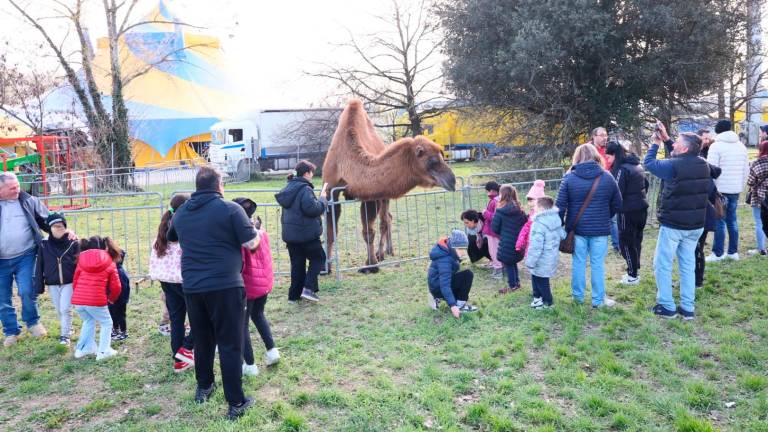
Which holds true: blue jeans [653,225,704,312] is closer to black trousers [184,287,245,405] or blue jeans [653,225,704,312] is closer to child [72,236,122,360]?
black trousers [184,287,245,405]

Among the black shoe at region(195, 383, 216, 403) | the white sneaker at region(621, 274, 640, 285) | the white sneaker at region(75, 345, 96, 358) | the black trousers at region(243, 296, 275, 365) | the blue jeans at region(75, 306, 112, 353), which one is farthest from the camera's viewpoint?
the white sneaker at region(621, 274, 640, 285)

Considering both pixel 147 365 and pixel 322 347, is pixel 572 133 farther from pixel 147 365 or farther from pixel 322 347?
pixel 147 365

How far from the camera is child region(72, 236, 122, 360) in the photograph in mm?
6051

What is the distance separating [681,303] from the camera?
658 centimetres

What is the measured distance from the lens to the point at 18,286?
682cm

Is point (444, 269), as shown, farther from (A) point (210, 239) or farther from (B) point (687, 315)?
(A) point (210, 239)

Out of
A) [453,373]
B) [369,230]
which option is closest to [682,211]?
[453,373]

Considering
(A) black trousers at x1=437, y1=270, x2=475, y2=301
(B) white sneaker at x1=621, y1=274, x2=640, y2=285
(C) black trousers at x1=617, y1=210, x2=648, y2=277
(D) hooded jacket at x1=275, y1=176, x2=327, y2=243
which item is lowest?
(B) white sneaker at x1=621, y1=274, x2=640, y2=285

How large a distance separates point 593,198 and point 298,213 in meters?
3.66

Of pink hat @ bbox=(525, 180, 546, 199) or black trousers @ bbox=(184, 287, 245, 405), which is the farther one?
pink hat @ bbox=(525, 180, 546, 199)

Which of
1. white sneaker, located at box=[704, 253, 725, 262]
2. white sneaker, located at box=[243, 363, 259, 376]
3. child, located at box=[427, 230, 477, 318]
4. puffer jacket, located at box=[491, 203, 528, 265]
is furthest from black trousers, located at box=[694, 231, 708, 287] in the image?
white sneaker, located at box=[243, 363, 259, 376]

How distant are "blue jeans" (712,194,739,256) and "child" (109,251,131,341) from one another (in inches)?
320

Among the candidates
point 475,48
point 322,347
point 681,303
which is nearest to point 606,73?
point 475,48

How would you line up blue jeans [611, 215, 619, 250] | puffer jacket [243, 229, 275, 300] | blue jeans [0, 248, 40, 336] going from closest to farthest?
puffer jacket [243, 229, 275, 300] < blue jeans [0, 248, 40, 336] < blue jeans [611, 215, 619, 250]
